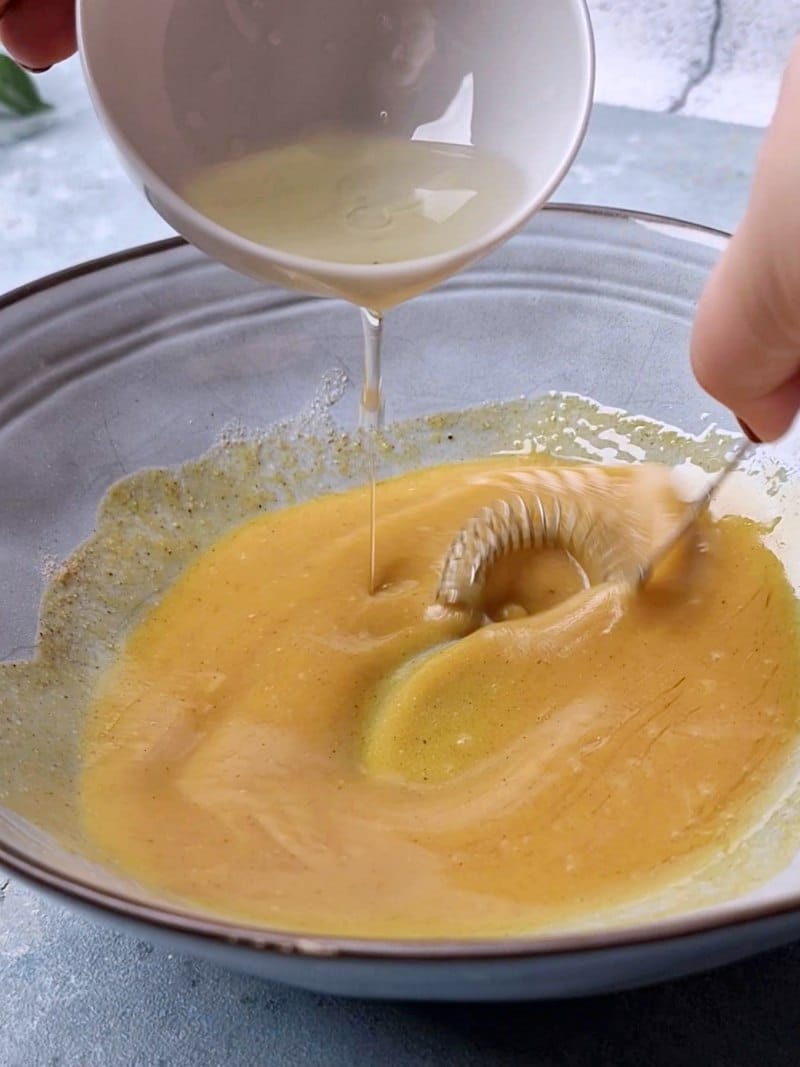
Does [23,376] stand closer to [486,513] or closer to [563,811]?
[486,513]

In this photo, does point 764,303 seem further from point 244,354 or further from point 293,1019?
point 244,354

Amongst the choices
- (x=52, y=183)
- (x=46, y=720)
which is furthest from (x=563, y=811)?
(x=52, y=183)

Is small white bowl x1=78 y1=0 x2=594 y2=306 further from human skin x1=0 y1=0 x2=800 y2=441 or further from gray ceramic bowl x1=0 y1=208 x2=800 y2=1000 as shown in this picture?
gray ceramic bowl x1=0 y1=208 x2=800 y2=1000

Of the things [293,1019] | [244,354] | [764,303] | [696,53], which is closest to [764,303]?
[764,303]

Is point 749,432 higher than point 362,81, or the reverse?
point 362,81

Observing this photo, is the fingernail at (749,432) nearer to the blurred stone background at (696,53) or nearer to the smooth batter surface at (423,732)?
the smooth batter surface at (423,732)

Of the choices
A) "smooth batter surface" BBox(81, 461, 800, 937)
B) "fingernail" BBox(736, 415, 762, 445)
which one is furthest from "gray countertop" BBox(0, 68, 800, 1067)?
"fingernail" BBox(736, 415, 762, 445)
